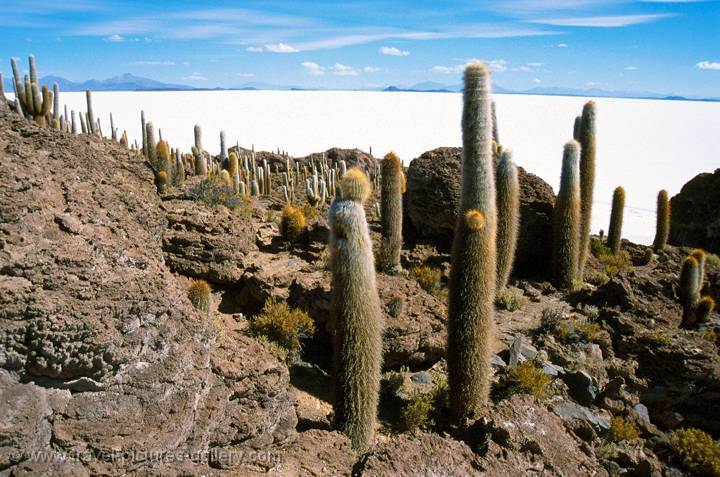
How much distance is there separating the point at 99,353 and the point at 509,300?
6.53 m

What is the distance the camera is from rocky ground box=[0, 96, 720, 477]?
280 cm

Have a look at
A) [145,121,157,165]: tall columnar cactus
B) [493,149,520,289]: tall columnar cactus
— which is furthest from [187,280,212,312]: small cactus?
[145,121,157,165]: tall columnar cactus

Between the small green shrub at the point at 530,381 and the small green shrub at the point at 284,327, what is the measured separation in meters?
2.27

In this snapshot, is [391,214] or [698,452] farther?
[391,214]

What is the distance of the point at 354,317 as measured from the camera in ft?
15.0

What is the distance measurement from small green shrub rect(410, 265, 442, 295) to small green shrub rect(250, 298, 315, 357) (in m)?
2.57

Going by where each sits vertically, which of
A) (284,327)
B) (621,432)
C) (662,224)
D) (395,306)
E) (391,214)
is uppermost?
(391,214)

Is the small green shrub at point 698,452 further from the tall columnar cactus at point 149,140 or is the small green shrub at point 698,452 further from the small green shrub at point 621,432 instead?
the tall columnar cactus at point 149,140

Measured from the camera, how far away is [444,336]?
251 inches

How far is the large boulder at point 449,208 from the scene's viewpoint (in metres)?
9.53

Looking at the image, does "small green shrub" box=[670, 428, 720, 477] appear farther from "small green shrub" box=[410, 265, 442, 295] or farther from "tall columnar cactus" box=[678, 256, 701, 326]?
"small green shrub" box=[410, 265, 442, 295]

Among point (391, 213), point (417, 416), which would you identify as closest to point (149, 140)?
point (391, 213)

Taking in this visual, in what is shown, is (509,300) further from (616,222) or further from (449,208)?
(616,222)

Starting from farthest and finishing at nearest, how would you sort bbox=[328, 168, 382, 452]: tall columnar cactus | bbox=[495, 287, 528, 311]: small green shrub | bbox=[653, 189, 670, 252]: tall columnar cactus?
bbox=[653, 189, 670, 252]: tall columnar cactus, bbox=[495, 287, 528, 311]: small green shrub, bbox=[328, 168, 382, 452]: tall columnar cactus
